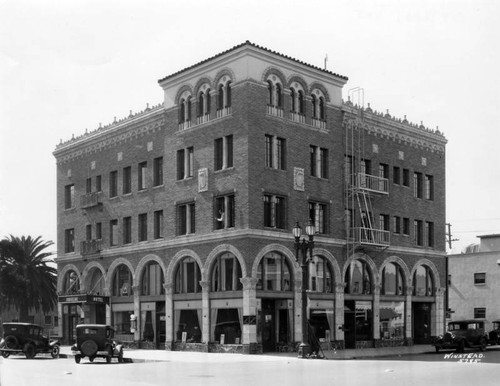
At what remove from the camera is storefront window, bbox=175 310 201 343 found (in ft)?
130

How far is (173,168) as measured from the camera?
136ft

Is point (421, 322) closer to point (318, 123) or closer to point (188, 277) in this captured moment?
point (318, 123)

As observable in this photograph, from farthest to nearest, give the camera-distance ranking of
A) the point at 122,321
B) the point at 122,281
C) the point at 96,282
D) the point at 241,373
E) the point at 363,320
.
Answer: the point at 96,282 → the point at 122,281 → the point at 122,321 → the point at 363,320 → the point at 241,373

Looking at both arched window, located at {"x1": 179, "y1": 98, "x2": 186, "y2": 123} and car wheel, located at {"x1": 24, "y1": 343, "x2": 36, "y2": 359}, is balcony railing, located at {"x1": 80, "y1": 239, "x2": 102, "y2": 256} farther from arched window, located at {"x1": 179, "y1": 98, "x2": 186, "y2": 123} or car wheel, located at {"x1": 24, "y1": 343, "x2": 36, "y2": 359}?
car wheel, located at {"x1": 24, "y1": 343, "x2": 36, "y2": 359}

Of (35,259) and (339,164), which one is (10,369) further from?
(35,259)

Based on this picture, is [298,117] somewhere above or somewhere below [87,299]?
above

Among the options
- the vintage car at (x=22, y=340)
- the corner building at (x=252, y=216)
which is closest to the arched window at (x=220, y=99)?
the corner building at (x=252, y=216)

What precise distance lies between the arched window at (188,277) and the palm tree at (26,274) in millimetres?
19147

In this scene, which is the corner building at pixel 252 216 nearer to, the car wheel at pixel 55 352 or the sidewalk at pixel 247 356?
the sidewalk at pixel 247 356

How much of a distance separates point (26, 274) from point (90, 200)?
12.4 metres

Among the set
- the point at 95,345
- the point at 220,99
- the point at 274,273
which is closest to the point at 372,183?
the point at 274,273

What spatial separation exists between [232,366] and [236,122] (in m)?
14.0

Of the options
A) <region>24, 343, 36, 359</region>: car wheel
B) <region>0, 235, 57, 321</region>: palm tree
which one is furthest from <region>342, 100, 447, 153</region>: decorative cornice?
<region>0, 235, 57, 321</region>: palm tree

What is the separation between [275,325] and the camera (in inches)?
1494
